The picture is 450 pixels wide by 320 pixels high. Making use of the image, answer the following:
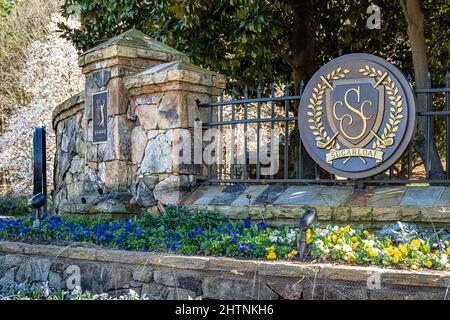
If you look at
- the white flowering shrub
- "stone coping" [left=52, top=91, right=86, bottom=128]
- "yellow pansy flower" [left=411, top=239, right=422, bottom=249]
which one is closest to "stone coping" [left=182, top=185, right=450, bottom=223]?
"yellow pansy flower" [left=411, top=239, right=422, bottom=249]

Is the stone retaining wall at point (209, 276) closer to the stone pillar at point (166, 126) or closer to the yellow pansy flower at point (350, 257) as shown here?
the yellow pansy flower at point (350, 257)

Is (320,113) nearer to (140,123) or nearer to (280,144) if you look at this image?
(140,123)

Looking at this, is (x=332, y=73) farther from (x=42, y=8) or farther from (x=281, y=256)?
(x=42, y=8)

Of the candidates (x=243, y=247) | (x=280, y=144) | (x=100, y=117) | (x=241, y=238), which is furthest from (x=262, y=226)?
(x=280, y=144)

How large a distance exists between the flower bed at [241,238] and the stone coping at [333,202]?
19 cm

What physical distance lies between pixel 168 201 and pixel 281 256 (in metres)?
2.28

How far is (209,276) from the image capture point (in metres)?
4.18

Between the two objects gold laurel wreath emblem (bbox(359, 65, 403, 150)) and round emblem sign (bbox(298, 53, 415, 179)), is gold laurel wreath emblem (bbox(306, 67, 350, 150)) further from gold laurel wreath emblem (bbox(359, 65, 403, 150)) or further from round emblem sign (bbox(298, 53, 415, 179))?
gold laurel wreath emblem (bbox(359, 65, 403, 150))

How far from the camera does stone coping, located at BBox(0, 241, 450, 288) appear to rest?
3.54m

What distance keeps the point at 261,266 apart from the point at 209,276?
1.43 ft

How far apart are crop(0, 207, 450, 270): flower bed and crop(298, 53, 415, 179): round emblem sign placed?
0.82m

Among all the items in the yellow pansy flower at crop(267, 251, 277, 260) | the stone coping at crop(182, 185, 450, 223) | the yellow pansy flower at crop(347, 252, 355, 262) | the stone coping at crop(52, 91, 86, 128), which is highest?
the stone coping at crop(52, 91, 86, 128)

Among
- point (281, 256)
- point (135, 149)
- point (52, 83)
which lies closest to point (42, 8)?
point (52, 83)

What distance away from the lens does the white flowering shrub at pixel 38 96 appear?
18.0m
